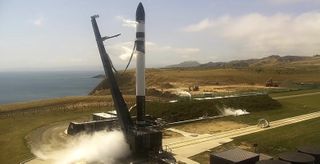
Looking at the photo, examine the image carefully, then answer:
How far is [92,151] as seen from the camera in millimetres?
32281

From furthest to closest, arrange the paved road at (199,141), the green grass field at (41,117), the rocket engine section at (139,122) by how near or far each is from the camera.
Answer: the green grass field at (41,117) < the paved road at (199,141) < the rocket engine section at (139,122)

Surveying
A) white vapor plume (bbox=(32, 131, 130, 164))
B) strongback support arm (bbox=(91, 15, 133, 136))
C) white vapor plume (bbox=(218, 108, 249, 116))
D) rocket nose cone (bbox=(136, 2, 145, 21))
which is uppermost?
rocket nose cone (bbox=(136, 2, 145, 21))

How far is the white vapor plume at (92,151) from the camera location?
31359mm

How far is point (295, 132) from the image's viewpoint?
131ft

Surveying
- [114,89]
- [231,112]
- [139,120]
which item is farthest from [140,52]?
[231,112]

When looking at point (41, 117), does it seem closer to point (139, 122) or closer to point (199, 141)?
point (139, 122)

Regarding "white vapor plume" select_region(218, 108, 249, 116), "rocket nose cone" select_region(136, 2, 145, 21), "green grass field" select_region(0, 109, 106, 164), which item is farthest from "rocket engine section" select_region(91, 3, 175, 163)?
"white vapor plume" select_region(218, 108, 249, 116)

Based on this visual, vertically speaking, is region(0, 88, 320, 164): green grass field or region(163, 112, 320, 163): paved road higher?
region(0, 88, 320, 164): green grass field

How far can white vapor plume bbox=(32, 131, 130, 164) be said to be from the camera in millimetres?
31359

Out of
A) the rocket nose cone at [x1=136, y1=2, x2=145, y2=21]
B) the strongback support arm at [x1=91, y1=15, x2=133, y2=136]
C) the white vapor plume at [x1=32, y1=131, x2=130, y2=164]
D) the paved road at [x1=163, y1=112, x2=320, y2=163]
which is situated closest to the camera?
the white vapor plume at [x1=32, y1=131, x2=130, y2=164]

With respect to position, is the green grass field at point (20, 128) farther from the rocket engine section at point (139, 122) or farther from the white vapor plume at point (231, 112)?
the white vapor plume at point (231, 112)

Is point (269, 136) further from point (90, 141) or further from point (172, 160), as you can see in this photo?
point (90, 141)

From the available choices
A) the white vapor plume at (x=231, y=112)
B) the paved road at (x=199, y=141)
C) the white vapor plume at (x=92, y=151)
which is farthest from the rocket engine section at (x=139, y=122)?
the white vapor plume at (x=231, y=112)

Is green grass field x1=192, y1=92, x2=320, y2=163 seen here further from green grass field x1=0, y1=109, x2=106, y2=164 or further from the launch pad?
green grass field x1=0, y1=109, x2=106, y2=164
